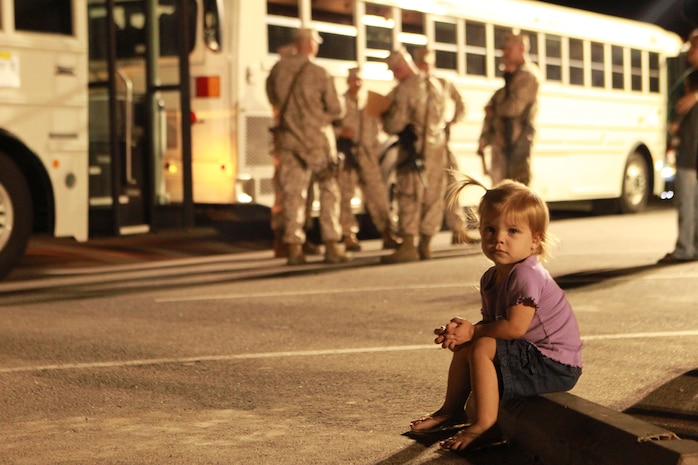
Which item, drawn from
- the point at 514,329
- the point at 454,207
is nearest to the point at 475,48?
the point at 454,207

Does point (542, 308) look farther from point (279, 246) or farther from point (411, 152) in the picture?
point (279, 246)

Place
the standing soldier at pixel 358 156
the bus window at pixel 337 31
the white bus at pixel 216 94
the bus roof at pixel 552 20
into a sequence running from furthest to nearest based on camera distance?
the bus roof at pixel 552 20 → the bus window at pixel 337 31 → the standing soldier at pixel 358 156 → the white bus at pixel 216 94

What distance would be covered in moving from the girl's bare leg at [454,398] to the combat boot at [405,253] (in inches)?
292

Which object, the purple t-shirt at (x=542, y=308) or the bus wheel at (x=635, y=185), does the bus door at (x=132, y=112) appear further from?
the bus wheel at (x=635, y=185)

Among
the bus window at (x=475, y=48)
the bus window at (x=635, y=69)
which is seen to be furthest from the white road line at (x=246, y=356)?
the bus window at (x=635, y=69)

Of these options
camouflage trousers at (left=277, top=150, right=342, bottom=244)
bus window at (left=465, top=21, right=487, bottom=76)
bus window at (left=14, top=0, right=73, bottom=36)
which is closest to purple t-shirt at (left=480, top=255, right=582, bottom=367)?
bus window at (left=14, top=0, right=73, bottom=36)

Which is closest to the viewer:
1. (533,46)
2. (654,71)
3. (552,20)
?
(533,46)

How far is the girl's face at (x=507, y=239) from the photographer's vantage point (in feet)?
15.8

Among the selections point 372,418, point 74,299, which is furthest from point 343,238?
point 372,418

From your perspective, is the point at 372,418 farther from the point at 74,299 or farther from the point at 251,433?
the point at 74,299

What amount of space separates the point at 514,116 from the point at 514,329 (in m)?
8.92

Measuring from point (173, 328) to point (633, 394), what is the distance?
3.39 meters

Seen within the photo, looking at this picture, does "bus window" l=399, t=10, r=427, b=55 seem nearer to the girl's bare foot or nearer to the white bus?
the white bus

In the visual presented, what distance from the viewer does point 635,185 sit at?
20.1 metres
